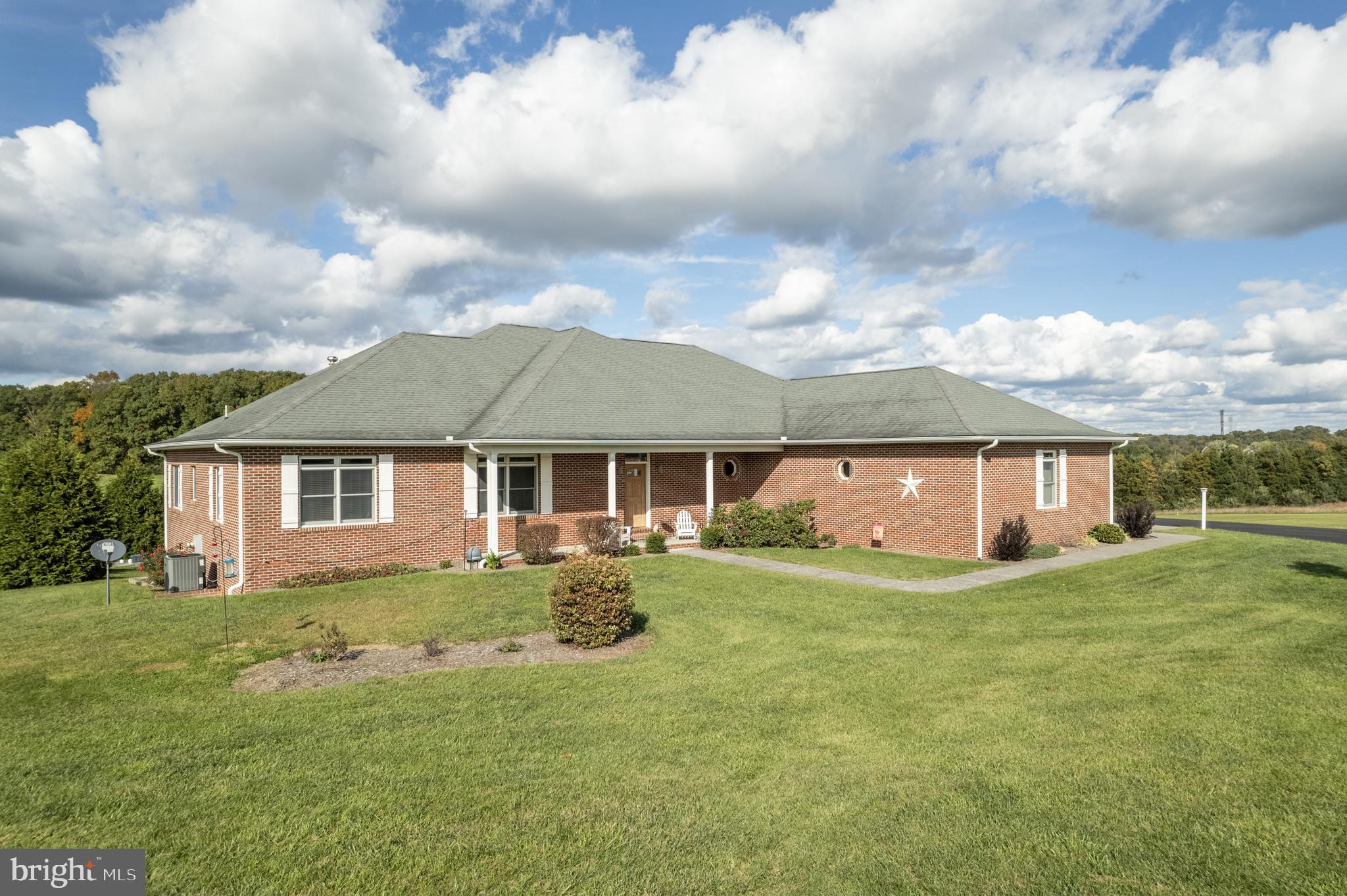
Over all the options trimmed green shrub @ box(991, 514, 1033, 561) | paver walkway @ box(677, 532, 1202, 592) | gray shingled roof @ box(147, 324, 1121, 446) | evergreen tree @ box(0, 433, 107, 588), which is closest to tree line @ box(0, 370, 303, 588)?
evergreen tree @ box(0, 433, 107, 588)

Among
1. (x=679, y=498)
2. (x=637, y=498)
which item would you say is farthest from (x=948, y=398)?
(x=637, y=498)

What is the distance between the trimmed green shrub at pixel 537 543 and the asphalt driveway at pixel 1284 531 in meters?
22.2

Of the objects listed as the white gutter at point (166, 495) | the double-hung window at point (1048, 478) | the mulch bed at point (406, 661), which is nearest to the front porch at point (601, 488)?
the mulch bed at point (406, 661)

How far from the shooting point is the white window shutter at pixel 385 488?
55.3ft

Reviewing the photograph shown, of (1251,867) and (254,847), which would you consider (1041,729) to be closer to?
(1251,867)

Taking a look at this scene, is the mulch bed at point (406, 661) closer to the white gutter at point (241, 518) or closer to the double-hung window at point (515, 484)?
the white gutter at point (241, 518)

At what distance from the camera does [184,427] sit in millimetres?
62750

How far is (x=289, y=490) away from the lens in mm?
15844

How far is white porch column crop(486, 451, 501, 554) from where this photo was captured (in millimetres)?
17312

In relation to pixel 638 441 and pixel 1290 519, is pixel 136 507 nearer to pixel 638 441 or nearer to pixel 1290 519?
pixel 638 441

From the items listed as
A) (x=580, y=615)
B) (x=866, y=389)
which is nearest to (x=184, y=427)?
(x=866, y=389)

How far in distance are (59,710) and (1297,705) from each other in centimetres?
1283

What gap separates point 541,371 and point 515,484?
3976 mm

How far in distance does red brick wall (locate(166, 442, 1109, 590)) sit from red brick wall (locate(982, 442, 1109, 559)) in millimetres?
41
